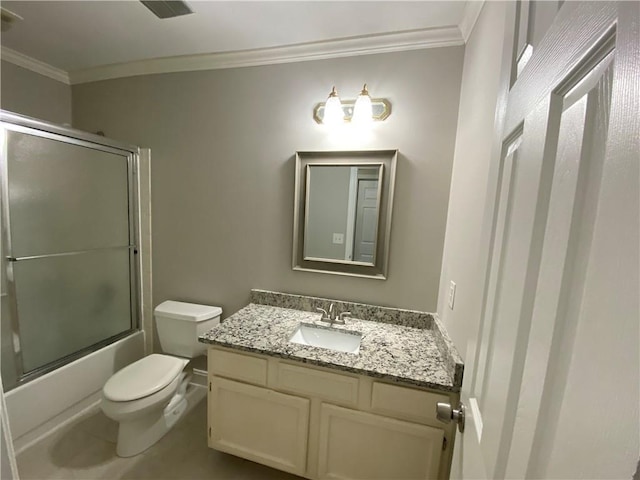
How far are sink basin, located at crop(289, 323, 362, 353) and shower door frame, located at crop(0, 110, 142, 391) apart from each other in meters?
1.47

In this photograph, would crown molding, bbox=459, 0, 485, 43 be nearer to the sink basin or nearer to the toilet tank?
the sink basin

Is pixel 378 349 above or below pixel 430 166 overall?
below

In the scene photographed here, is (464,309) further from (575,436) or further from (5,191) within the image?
(5,191)

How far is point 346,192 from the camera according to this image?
5.48 feet

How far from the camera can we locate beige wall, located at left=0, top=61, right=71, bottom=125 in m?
1.83

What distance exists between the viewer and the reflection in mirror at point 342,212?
163 cm

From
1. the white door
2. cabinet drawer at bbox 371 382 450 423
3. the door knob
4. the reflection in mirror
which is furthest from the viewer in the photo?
the reflection in mirror

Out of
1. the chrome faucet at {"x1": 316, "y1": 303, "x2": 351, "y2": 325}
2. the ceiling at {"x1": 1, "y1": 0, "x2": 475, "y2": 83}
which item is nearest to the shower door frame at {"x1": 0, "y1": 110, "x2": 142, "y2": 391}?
the ceiling at {"x1": 1, "y1": 0, "x2": 475, "y2": 83}

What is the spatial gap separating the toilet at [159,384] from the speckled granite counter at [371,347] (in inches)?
18.6

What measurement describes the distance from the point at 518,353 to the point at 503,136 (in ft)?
1.58

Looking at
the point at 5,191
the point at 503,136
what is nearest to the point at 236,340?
the point at 503,136

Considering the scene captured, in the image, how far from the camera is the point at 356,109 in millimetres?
1517

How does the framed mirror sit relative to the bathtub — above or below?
above

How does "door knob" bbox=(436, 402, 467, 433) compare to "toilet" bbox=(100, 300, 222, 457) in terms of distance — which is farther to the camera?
"toilet" bbox=(100, 300, 222, 457)
